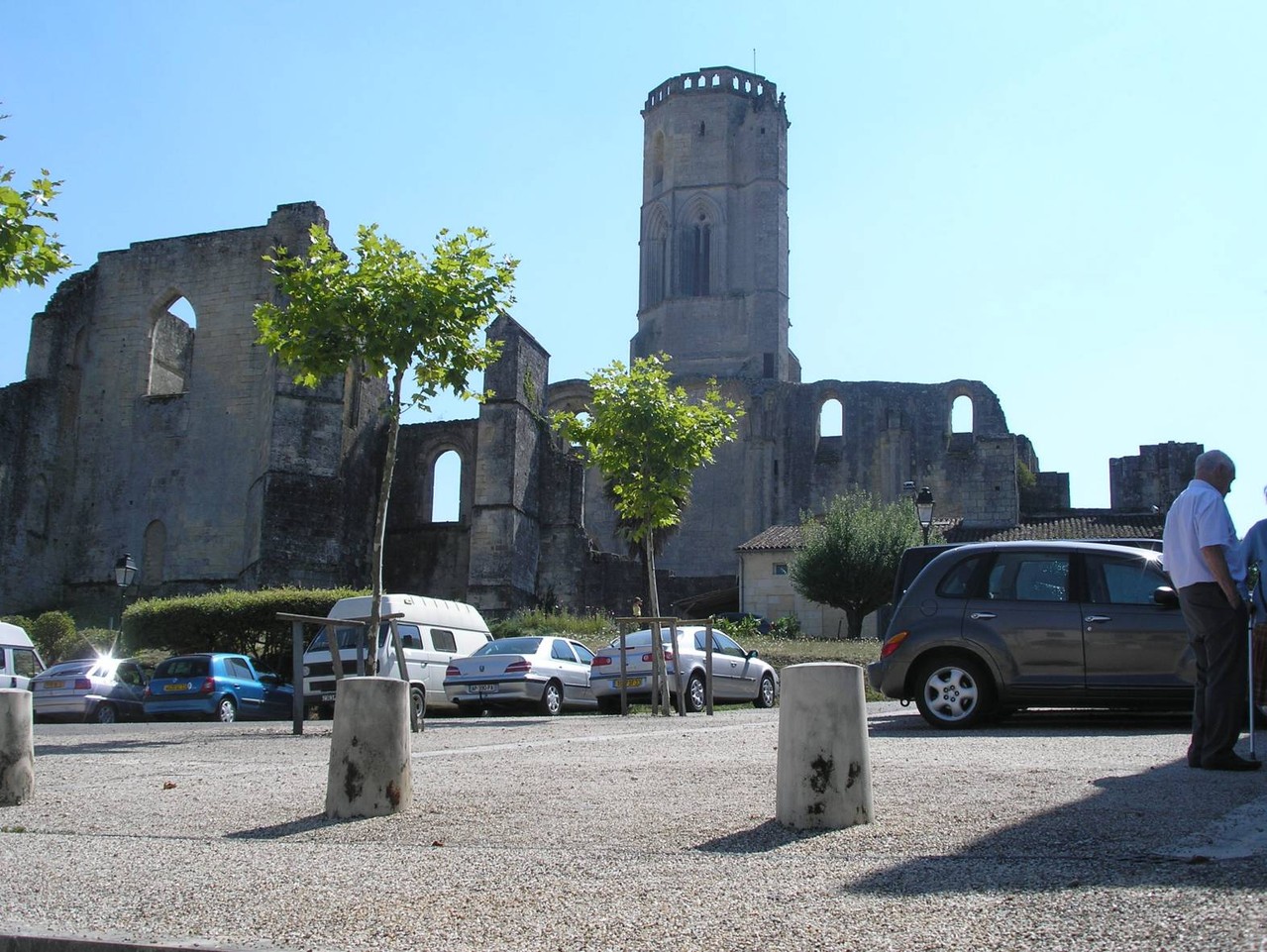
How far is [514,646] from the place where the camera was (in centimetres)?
1862

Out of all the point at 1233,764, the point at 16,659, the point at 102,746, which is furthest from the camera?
the point at 16,659

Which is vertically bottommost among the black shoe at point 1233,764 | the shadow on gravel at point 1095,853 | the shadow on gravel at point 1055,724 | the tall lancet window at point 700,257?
the shadow on gravel at point 1095,853

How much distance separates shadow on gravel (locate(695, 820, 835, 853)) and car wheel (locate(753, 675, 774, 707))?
14.4 meters

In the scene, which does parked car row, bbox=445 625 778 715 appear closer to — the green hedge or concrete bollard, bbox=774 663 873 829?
the green hedge

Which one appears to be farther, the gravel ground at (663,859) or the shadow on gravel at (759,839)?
the shadow on gravel at (759,839)

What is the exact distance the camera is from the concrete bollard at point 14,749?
7562 millimetres

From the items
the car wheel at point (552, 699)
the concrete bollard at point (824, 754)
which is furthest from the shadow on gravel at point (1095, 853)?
the car wheel at point (552, 699)

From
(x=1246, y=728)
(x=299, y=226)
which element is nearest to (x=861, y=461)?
(x=299, y=226)

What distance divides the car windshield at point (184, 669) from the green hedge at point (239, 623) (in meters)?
5.58

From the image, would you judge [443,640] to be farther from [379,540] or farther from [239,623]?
[239,623]

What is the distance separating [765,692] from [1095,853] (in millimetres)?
15528

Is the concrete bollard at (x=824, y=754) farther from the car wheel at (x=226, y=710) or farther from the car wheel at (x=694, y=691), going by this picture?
the car wheel at (x=226, y=710)

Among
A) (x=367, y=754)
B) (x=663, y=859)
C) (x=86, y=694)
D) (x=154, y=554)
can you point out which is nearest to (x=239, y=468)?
(x=154, y=554)

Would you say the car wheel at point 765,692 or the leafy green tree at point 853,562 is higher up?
the leafy green tree at point 853,562
